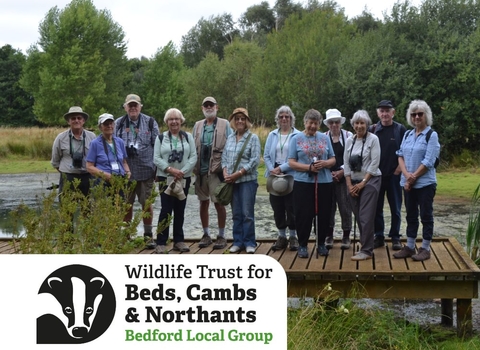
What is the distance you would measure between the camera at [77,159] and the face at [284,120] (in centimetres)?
226

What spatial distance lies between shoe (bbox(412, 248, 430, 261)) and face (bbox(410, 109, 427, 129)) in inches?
49.8

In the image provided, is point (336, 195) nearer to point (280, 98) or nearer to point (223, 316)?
point (223, 316)

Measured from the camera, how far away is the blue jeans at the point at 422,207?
7.06 m

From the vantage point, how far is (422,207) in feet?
23.2

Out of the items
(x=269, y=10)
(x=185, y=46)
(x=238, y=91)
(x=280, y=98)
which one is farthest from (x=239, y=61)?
(x=185, y=46)

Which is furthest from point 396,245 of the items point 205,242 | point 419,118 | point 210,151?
point 210,151

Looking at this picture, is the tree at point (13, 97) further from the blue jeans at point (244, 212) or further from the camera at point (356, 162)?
the camera at point (356, 162)

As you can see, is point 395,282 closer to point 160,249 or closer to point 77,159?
point 160,249

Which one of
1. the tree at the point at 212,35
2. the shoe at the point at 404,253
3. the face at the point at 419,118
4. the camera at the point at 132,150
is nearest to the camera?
the face at the point at 419,118

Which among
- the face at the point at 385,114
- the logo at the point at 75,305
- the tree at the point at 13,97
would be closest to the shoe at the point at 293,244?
the face at the point at 385,114

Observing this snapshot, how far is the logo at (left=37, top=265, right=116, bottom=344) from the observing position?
11.1ft

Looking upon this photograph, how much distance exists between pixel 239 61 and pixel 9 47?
23.7 meters

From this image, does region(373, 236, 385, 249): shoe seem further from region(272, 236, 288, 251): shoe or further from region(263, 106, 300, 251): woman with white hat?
region(272, 236, 288, 251): shoe

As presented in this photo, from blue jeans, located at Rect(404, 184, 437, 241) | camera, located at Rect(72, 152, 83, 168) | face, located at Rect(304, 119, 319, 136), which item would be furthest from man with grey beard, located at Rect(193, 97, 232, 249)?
blue jeans, located at Rect(404, 184, 437, 241)
